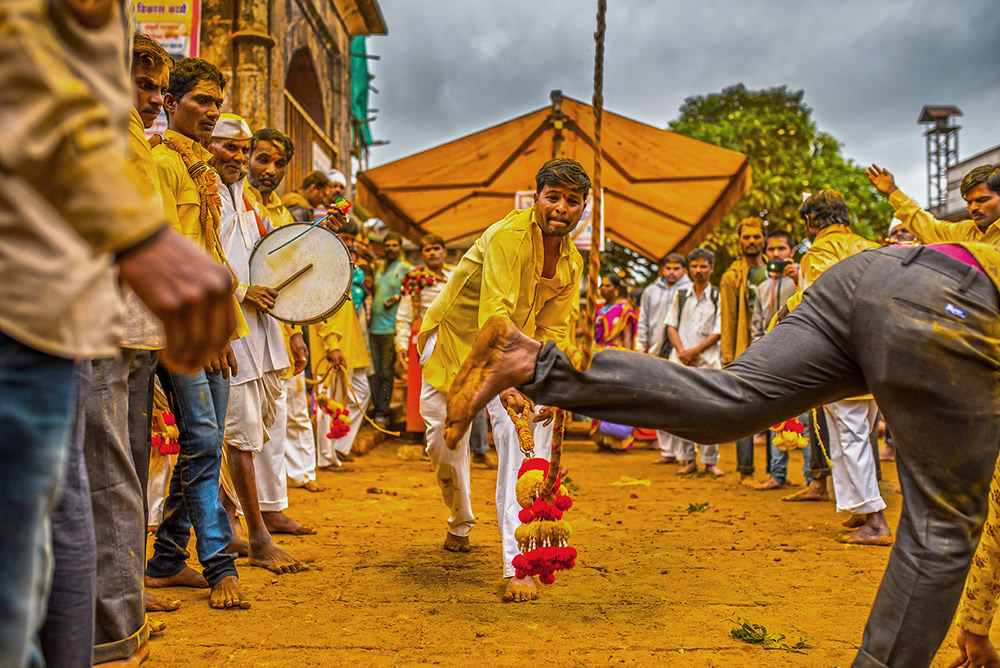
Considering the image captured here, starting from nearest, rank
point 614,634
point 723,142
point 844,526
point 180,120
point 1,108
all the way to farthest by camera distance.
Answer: point 1,108, point 614,634, point 180,120, point 844,526, point 723,142

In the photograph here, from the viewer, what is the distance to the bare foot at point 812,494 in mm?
6969

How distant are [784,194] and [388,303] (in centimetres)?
1531

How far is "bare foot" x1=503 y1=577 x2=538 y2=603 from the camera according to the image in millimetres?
3803

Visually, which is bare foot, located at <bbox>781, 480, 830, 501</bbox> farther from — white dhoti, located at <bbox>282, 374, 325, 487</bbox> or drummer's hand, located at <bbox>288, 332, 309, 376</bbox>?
drummer's hand, located at <bbox>288, 332, 309, 376</bbox>

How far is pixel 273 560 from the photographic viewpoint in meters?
4.24

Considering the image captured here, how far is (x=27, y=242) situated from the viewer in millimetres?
1425

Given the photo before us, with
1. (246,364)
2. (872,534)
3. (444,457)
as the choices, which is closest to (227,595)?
(246,364)

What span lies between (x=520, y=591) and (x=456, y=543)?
3.40ft

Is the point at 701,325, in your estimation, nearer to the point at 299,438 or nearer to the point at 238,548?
the point at 299,438

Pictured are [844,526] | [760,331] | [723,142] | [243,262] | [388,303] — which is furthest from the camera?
[723,142]

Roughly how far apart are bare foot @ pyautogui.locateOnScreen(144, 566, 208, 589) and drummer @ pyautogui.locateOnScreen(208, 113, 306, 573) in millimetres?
383

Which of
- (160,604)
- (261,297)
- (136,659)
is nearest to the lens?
(136,659)

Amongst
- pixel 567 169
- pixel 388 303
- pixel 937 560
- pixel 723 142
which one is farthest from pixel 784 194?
pixel 937 560

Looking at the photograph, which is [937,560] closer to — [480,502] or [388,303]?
[480,502]
